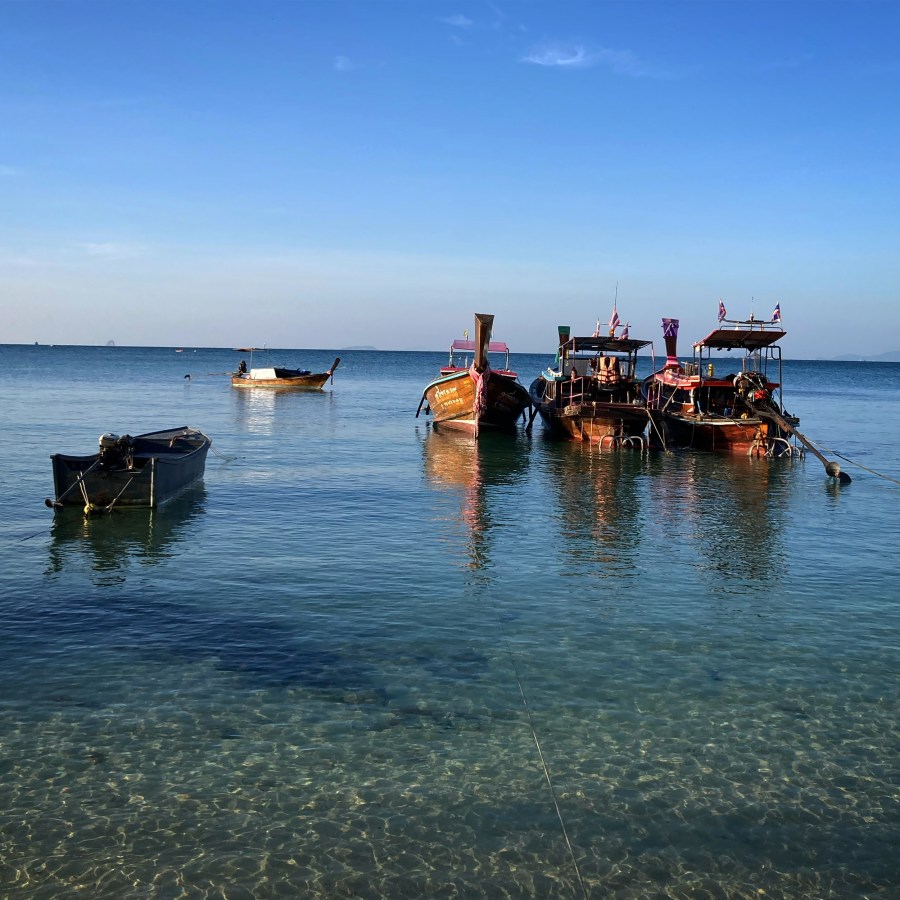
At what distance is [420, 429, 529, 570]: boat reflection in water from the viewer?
18120 millimetres

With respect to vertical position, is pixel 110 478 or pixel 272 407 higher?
pixel 272 407

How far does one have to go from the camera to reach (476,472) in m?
27.8

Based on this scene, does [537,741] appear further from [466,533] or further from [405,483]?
[405,483]

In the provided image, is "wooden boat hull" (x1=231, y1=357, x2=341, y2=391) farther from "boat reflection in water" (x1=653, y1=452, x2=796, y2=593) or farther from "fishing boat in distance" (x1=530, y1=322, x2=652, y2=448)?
"boat reflection in water" (x1=653, y1=452, x2=796, y2=593)

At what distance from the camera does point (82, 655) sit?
34.9 ft

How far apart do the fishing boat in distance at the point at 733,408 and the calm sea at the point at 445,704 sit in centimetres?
1159

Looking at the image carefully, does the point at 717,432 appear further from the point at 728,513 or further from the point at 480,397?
the point at 728,513

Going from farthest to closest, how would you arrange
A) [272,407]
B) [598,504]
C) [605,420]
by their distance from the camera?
[272,407] < [605,420] < [598,504]

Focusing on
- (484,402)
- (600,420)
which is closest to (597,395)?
(600,420)

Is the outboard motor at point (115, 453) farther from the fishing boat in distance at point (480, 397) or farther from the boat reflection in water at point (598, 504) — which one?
the fishing boat in distance at point (480, 397)

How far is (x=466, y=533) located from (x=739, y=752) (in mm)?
10139

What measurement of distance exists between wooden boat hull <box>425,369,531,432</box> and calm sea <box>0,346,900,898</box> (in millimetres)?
→ 16448

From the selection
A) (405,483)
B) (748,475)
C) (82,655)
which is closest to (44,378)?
(405,483)

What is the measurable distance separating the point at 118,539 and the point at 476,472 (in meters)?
13.2
